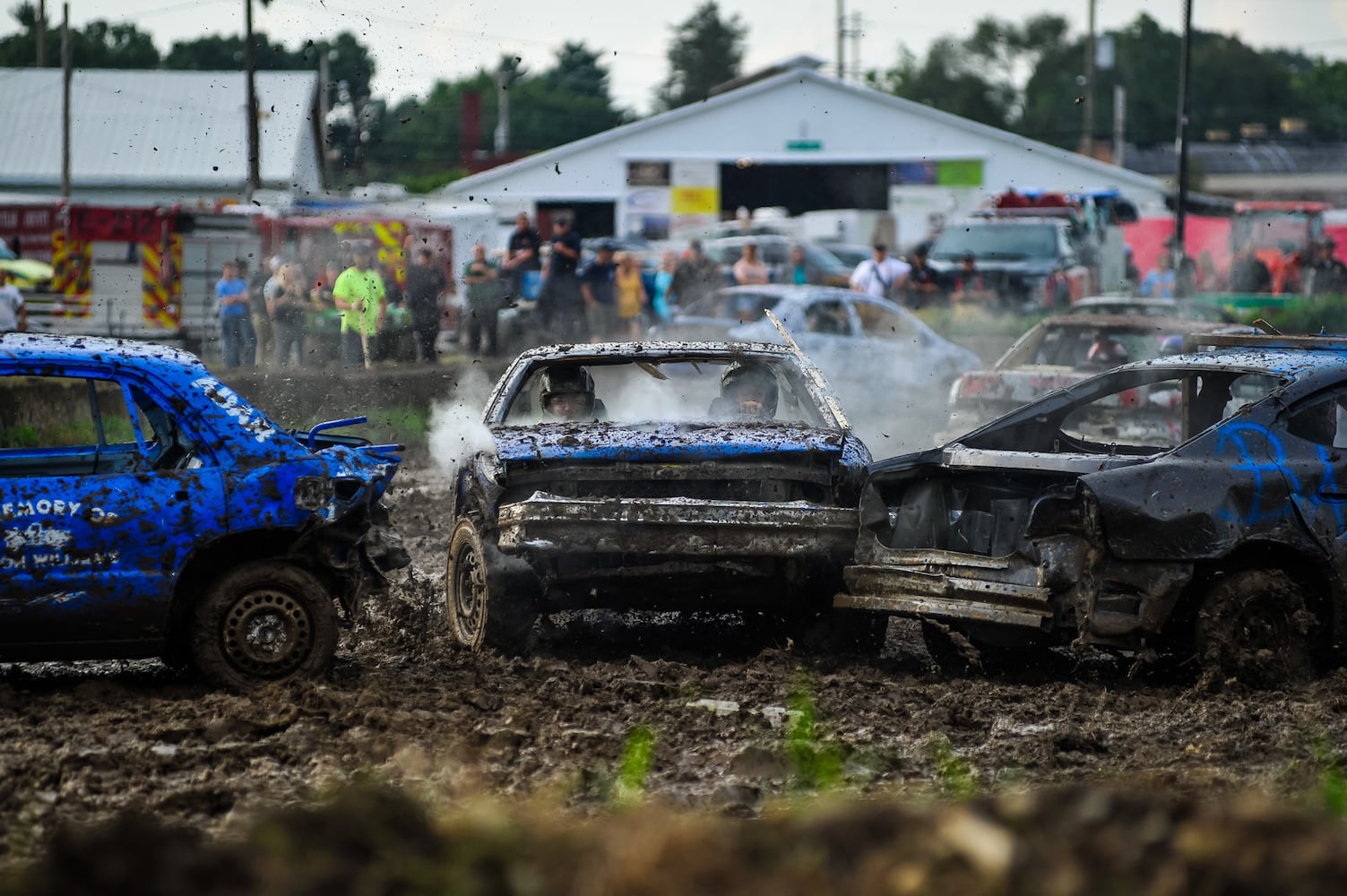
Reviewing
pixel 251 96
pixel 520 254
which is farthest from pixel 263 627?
pixel 251 96

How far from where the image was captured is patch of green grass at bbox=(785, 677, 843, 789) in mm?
6211

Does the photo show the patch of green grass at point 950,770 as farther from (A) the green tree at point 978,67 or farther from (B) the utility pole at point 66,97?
(A) the green tree at point 978,67

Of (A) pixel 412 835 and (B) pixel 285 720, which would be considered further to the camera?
(B) pixel 285 720

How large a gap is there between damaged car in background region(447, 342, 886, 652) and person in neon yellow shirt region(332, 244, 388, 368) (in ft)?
38.9

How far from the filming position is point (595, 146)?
185ft

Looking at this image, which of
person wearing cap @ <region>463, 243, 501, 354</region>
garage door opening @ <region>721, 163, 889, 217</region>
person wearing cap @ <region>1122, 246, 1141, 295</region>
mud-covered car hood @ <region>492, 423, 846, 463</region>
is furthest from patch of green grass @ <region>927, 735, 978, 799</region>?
garage door opening @ <region>721, 163, 889, 217</region>

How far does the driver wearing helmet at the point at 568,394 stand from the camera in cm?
972

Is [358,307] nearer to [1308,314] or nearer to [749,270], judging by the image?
[749,270]

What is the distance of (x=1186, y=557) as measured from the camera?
759 cm

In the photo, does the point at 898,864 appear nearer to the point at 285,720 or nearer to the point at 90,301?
the point at 285,720

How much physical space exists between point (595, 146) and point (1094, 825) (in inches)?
2142

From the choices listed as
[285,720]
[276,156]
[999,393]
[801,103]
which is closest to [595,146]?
[801,103]

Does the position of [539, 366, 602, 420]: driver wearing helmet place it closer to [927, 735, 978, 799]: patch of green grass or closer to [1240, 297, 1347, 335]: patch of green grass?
[927, 735, 978, 799]: patch of green grass

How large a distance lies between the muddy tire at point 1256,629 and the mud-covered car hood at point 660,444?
6.33 ft
